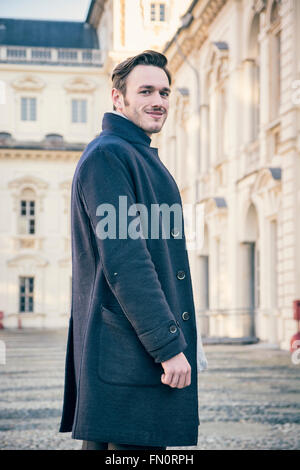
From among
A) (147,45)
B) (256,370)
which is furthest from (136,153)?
(147,45)

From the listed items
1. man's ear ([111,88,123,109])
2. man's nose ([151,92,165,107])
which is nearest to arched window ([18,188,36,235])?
man's ear ([111,88,123,109])

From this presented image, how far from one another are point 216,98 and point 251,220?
489 centimetres

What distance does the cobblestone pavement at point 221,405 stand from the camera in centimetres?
625

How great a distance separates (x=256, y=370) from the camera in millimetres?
12586

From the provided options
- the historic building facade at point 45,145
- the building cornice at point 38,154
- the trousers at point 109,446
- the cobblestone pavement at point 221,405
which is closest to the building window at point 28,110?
the historic building facade at point 45,145

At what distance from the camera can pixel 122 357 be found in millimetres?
2721

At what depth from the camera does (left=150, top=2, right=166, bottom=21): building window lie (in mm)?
37125

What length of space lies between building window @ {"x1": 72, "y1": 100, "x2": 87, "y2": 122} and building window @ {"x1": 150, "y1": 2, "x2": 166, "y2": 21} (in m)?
8.79

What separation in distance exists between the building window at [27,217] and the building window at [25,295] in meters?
2.37

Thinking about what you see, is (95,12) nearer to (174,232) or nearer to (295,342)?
(295,342)

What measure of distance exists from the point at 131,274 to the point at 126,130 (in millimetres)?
553

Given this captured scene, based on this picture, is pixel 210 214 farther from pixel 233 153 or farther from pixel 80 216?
pixel 80 216

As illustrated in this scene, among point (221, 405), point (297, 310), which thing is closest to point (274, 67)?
point (297, 310)

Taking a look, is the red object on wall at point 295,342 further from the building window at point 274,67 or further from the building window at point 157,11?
the building window at point 157,11
